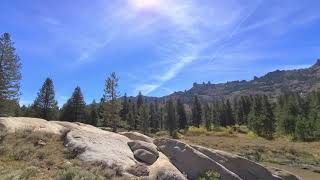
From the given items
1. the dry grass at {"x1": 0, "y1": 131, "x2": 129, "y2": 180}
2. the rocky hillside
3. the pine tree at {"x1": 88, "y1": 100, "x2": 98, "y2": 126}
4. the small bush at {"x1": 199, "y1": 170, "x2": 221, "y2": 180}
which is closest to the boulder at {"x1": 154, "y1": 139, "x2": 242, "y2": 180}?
the rocky hillside

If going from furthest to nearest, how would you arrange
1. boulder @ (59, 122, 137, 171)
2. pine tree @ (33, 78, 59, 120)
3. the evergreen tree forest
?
pine tree @ (33, 78, 59, 120) < the evergreen tree forest < boulder @ (59, 122, 137, 171)

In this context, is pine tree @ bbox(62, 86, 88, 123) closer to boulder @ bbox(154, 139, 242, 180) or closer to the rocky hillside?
the rocky hillside

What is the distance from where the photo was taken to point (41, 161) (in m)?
20.4

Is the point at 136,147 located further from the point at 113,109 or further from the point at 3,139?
the point at 113,109

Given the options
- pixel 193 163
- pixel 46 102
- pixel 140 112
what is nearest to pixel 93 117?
pixel 140 112

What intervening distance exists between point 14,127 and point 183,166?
11278mm

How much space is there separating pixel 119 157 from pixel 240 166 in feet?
27.9

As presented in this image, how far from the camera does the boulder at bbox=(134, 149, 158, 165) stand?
22.5m

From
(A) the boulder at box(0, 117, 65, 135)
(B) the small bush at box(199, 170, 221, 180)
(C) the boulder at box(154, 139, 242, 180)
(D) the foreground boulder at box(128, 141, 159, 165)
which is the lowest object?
(B) the small bush at box(199, 170, 221, 180)

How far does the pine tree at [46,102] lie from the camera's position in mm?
82750

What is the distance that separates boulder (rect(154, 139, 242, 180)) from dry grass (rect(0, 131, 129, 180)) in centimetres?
488

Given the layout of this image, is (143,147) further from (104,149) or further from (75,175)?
(75,175)

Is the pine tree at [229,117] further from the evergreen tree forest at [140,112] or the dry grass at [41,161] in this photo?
the dry grass at [41,161]

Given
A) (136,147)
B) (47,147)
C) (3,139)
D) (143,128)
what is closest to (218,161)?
(136,147)
